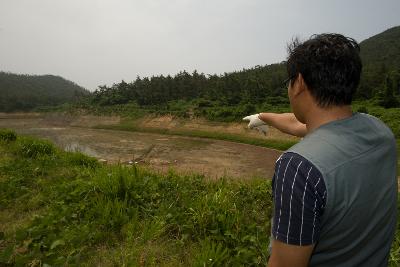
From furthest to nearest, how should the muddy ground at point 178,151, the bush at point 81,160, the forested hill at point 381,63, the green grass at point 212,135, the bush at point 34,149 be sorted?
the forested hill at point 381,63 < the green grass at point 212,135 < the muddy ground at point 178,151 < the bush at point 34,149 < the bush at point 81,160

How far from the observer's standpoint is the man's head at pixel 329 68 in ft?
4.69

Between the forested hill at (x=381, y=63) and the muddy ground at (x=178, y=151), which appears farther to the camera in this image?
the forested hill at (x=381, y=63)

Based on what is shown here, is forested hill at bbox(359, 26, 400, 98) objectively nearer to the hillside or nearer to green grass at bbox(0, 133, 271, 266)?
the hillside

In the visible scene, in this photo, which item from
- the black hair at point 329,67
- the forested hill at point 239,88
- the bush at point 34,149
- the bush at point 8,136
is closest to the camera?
the black hair at point 329,67

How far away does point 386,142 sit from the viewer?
4.83ft

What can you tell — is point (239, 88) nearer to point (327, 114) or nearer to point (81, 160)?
point (81, 160)

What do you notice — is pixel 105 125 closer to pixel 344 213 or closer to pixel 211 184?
pixel 211 184

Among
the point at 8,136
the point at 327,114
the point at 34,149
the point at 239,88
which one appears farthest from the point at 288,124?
the point at 239,88

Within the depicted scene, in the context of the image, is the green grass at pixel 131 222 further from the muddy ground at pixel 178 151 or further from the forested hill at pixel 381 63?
the forested hill at pixel 381 63

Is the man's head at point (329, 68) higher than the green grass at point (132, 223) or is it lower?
higher

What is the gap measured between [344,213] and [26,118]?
56.9 m

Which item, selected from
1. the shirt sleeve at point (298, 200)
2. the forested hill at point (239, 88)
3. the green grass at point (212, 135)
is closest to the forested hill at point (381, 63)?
the forested hill at point (239, 88)

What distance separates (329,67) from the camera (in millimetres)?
1429

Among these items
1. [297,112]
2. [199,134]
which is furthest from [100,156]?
[297,112]
